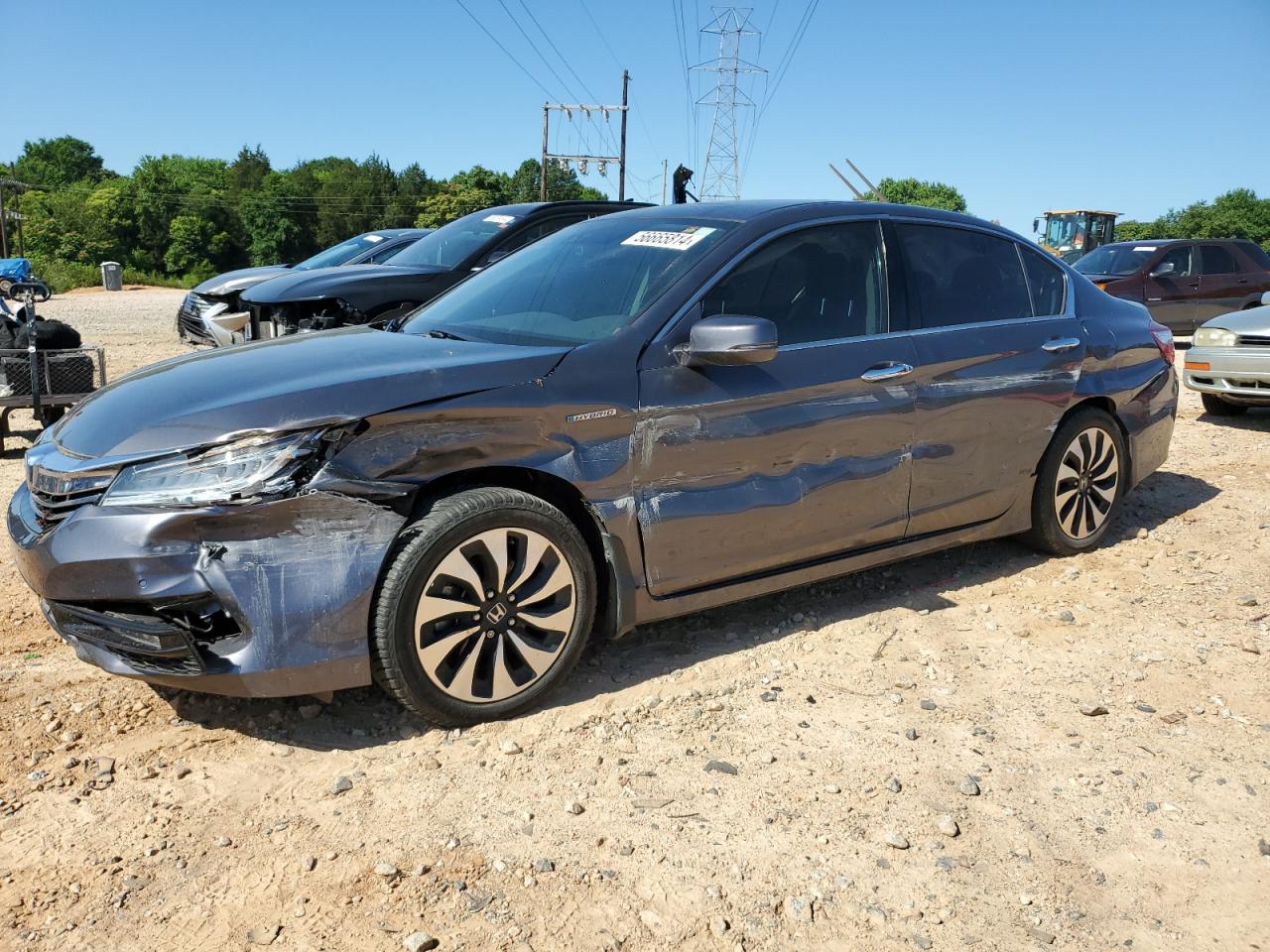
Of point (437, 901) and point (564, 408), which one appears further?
point (564, 408)

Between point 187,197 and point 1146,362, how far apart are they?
90.0 meters

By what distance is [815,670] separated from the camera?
12.6 ft

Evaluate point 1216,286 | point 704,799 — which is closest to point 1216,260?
point 1216,286

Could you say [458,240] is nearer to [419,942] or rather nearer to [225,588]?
[225,588]

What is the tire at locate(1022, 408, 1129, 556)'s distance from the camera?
193 inches

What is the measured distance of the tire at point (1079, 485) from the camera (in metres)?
4.89

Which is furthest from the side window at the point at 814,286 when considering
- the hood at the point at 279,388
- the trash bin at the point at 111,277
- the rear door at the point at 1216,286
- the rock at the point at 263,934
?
the trash bin at the point at 111,277

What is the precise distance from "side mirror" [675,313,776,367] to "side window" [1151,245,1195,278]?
14679 millimetres

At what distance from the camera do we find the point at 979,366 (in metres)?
4.45

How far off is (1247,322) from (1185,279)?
746 centimetres

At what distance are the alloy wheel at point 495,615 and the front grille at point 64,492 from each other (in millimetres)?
996

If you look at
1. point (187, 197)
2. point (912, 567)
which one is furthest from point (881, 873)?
point (187, 197)

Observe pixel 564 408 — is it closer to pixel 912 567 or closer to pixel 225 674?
pixel 225 674

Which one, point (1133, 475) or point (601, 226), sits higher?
point (601, 226)
